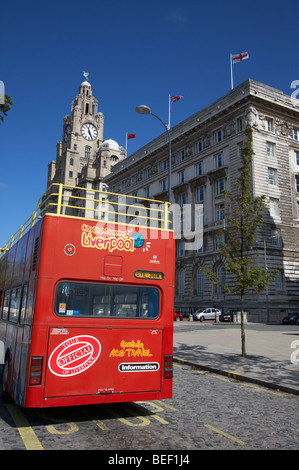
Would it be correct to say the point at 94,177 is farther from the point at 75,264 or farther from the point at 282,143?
the point at 75,264

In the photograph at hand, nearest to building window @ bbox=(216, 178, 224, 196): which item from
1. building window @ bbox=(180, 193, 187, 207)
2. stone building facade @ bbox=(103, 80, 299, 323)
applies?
stone building facade @ bbox=(103, 80, 299, 323)

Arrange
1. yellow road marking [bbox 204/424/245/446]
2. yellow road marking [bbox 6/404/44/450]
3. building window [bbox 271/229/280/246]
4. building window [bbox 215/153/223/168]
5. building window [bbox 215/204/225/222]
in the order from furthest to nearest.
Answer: building window [bbox 215/153/223/168] → building window [bbox 215/204/225/222] → building window [bbox 271/229/280/246] → yellow road marking [bbox 204/424/245/446] → yellow road marking [bbox 6/404/44/450]

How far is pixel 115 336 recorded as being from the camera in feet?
21.2

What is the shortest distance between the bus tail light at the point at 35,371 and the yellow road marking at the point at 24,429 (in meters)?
0.75

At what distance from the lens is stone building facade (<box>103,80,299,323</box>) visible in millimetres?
42562

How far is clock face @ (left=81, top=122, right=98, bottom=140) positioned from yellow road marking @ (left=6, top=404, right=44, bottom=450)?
4252 inches

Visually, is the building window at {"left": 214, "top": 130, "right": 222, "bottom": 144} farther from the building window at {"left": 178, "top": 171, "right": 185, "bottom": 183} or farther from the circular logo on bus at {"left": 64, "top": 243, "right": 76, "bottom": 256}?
the circular logo on bus at {"left": 64, "top": 243, "right": 76, "bottom": 256}

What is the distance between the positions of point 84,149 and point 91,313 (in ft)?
349

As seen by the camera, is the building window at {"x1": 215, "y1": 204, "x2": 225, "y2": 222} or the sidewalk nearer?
the sidewalk

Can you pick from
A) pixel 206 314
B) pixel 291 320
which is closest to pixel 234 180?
pixel 206 314

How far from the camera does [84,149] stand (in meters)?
108

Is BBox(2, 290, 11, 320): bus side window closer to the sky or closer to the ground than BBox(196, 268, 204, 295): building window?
closer to the ground

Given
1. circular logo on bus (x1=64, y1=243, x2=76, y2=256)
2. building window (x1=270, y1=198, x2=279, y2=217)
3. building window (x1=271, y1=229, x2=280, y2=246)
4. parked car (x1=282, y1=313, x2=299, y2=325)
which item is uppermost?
building window (x1=270, y1=198, x2=279, y2=217)

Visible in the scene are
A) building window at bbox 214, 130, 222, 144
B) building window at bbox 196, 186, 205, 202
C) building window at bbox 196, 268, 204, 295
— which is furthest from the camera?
building window at bbox 196, 186, 205, 202
